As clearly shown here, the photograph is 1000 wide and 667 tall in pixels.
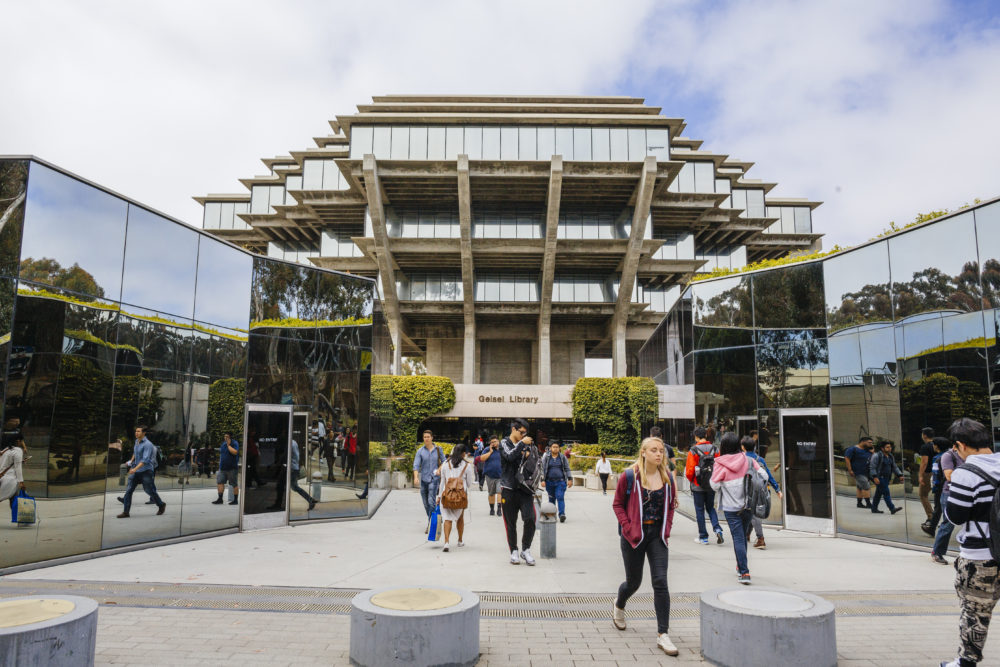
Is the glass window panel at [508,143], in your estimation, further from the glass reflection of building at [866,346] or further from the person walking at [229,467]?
the person walking at [229,467]

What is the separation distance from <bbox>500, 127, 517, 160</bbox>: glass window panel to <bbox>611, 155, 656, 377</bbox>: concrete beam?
7182 mm

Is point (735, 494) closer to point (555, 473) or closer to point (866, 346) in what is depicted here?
point (555, 473)

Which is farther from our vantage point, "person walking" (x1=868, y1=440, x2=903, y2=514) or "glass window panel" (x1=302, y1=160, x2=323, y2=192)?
"glass window panel" (x1=302, y1=160, x2=323, y2=192)

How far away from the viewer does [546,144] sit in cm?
3569

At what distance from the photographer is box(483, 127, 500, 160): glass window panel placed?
117ft

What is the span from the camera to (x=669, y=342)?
1788cm

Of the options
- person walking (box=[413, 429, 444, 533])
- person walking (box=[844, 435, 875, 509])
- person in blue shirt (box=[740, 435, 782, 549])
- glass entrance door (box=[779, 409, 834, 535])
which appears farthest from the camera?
glass entrance door (box=[779, 409, 834, 535])

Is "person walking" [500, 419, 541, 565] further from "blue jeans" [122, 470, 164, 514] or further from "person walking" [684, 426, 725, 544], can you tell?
"blue jeans" [122, 470, 164, 514]

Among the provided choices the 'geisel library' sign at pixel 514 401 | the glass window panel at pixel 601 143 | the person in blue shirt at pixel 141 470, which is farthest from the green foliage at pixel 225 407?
the glass window panel at pixel 601 143

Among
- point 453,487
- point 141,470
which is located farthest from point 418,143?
point 453,487

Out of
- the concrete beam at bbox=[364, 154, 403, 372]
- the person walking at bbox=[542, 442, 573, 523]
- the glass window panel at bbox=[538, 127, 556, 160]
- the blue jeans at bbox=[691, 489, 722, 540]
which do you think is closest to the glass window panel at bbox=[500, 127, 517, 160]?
the glass window panel at bbox=[538, 127, 556, 160]

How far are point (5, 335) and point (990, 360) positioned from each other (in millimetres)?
12741

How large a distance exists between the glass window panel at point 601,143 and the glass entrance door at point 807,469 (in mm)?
25677

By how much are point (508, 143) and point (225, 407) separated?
2802 centimetres
